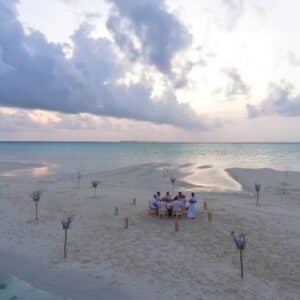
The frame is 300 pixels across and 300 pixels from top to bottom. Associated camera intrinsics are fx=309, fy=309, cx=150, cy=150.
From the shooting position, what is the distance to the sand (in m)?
8.50

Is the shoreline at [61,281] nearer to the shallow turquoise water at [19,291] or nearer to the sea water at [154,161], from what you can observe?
the shallow turquoise water at [19,291]

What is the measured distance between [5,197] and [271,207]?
1712 cm

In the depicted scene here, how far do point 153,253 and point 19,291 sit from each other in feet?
14.4

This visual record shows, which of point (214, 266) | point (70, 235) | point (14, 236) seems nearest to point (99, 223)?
point (70, 235)

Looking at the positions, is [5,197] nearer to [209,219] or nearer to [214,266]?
[209,219]

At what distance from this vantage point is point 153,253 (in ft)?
35.3

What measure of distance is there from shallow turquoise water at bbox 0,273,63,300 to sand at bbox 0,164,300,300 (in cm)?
25

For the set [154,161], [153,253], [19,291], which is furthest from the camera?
[154,161]

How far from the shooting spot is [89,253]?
10773 millimetres

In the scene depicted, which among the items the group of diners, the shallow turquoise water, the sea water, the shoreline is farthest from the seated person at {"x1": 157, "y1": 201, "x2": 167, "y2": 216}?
the sea water

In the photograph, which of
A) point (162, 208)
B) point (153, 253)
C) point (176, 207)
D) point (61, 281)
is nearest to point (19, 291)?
point (61, 281)

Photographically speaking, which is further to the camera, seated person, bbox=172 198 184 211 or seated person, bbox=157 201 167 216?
seated person, bbox=157 201 167 216

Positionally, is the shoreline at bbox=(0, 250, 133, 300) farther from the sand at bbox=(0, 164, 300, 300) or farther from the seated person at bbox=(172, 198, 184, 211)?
the seated person at bbox=(172, 198, 184, 211)

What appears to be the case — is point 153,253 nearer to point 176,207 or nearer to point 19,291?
point 176,207
